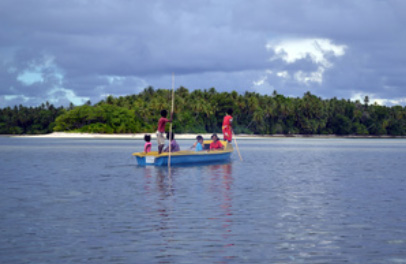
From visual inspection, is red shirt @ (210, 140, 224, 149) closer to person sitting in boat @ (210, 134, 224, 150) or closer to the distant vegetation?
person sitting in boat @ (210, 134, 224, 150)

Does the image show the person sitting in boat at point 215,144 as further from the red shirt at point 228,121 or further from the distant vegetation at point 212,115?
the distant vegetation at point 212,115

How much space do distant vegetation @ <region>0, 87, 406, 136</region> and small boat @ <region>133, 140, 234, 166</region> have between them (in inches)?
4139

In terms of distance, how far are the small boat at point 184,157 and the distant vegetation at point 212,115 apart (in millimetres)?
105125

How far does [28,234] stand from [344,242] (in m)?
6.58

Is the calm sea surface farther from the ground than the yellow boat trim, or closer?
closer

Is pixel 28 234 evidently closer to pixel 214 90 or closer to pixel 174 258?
pixel 174 258

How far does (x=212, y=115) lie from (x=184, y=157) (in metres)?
126

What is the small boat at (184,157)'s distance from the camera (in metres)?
30.5

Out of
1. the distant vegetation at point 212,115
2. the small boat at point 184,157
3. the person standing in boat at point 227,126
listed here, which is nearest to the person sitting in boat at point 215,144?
the small boat at point 184,157

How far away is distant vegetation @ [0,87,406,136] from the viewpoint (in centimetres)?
14125

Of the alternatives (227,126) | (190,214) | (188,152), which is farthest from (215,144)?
(190,214)

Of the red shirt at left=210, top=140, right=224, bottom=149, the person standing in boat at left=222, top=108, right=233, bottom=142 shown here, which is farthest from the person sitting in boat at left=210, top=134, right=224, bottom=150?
the person standing in boat at left=222, top=108, right=233, bottom=142

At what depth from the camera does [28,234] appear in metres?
11.8

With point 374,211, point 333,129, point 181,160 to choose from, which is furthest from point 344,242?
point 333,129
